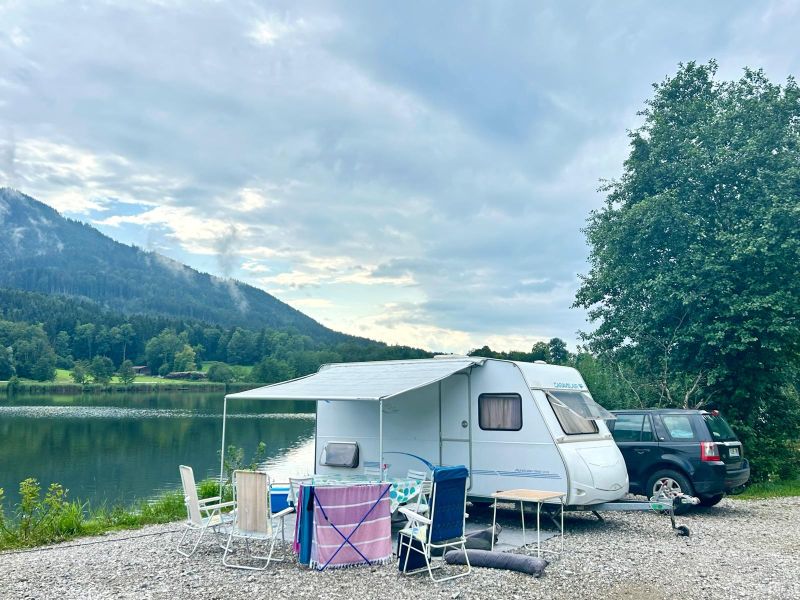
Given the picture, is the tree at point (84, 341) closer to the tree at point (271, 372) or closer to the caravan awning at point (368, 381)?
the tree at point (271, 372)

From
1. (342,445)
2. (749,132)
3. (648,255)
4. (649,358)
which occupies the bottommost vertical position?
(342,445)

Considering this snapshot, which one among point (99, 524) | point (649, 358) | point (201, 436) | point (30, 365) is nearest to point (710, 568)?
point (99, 524)

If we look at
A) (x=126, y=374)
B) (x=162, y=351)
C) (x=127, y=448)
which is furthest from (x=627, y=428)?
(x=162, y=351)

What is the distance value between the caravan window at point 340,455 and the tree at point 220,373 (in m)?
82.9

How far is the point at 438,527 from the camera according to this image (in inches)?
269

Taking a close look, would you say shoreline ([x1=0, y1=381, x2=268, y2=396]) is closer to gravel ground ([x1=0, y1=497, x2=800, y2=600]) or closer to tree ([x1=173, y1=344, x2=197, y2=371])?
tree ([x1=173, y1=344, x2=197, y2=371])

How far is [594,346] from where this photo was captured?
17.6 m

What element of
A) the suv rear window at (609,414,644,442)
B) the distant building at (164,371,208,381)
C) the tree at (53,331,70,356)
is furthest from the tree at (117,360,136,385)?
the suv rear window at (609,414,644,442)

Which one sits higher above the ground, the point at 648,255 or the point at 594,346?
the point at 648,255

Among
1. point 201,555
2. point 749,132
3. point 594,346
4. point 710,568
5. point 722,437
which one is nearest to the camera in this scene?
point 710,568

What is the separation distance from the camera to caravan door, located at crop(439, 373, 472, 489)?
9.50 metres

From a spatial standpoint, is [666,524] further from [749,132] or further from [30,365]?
[30,365]

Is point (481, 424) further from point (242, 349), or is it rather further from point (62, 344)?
point (242, 349)

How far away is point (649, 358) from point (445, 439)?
883 centimetres
